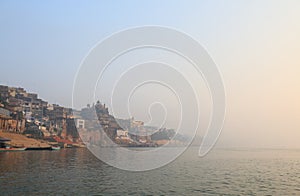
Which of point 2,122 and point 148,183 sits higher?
point 2,122

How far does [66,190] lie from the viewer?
35781mm

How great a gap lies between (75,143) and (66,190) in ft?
538

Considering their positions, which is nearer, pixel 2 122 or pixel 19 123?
pixel 2 122

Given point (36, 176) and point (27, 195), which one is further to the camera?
point (36, 176)

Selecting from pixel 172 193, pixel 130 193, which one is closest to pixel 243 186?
pixel 172 193

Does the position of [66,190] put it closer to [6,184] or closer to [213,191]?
[6,184]

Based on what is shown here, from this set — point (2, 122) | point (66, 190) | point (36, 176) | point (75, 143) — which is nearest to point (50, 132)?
point (75, 143)

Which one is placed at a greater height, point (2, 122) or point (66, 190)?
point (2, 122)

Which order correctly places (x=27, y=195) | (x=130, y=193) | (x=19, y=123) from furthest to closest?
(x=19, y=123)
(x=130, y=193)
(x=27, y=195)

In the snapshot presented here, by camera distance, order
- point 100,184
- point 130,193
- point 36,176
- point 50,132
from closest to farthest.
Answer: point 130,193 → point 100,184 → point 36,176 → point 50,132

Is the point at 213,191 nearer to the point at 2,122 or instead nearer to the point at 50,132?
the point at 2,122

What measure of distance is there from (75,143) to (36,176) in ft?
501

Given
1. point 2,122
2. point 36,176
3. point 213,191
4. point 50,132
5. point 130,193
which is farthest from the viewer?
point 50,132

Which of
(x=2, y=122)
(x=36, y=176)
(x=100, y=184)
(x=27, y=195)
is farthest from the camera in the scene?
(x=2, y=122)
